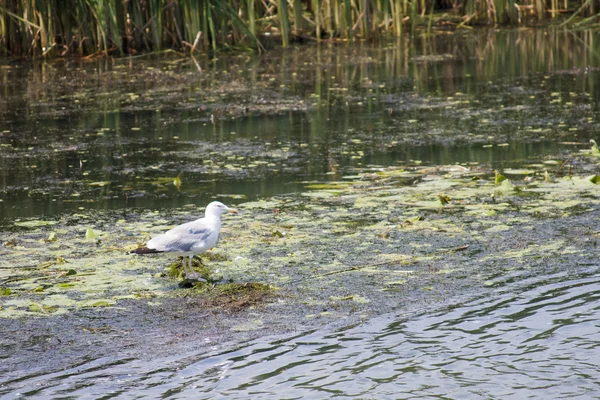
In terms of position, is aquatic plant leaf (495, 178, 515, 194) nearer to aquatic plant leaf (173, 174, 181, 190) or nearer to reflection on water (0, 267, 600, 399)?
reflection on water (0, 267, 600, 399)

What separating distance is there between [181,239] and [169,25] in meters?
14.9

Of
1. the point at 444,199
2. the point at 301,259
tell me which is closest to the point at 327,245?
the point at 301,259

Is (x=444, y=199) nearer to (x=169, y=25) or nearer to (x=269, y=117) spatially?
(x=269, y=117)

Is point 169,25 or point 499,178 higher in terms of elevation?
point 169,25

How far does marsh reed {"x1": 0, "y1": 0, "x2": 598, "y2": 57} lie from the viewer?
62.3ft

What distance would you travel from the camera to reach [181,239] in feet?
20.6

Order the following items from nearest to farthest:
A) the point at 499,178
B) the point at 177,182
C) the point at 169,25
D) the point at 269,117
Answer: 1. the point at 499,178
2. the point at 177,182
3. the point at 269,117
4. the point at 169,25

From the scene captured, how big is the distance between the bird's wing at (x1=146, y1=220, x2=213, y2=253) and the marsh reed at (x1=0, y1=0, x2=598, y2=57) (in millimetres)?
12185

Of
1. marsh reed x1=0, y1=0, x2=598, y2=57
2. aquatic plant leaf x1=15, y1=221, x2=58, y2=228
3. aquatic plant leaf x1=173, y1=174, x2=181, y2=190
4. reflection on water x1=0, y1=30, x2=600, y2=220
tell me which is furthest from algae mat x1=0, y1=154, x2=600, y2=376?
marsh reed x1=0, y1=0, x2=598, y2=57

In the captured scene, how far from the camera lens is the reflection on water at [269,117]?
997cm

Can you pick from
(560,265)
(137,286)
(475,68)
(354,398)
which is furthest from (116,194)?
(475,68)

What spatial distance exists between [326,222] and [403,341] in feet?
8.35

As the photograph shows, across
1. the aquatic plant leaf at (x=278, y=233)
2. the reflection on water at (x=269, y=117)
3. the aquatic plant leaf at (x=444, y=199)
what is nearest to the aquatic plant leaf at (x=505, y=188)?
the aquatic plant leaf at (x=444, y=199)

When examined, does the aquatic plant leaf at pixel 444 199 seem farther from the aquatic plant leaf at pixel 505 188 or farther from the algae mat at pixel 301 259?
the aquatic plant leaf at pixel 505 188
